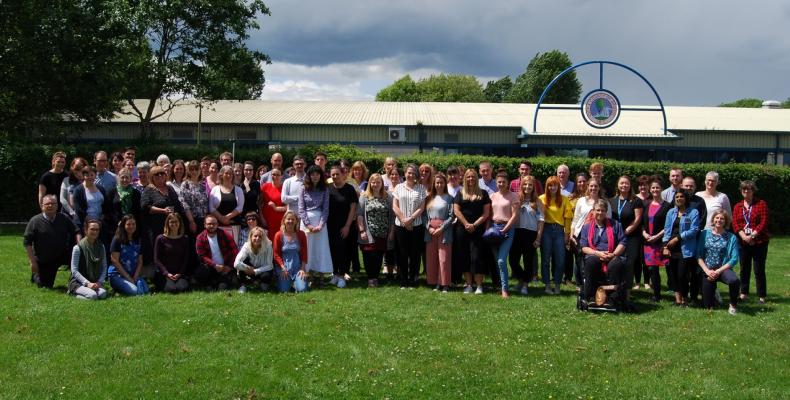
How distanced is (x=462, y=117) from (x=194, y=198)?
23435mm

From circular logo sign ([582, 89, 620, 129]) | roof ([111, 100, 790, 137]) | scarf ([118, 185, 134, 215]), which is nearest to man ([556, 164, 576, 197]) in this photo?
scarf ([118, 185, 134, 215])

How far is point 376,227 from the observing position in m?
9.55

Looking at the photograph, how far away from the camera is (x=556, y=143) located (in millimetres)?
28766

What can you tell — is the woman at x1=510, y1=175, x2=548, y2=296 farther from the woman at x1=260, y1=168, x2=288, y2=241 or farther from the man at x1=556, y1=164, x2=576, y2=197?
the woman at x1=260, y1=168, x2=288, y2=241

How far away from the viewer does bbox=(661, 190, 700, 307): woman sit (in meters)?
8.37

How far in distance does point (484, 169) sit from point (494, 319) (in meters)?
2.76

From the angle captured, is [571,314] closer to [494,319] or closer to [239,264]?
[494,319]

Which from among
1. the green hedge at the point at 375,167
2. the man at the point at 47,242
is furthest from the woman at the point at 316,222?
the green hedge at the point at 375,167

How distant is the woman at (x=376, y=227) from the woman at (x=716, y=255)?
4.25 m

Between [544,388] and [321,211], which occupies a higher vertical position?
[321,211]

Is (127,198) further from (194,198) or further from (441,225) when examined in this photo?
(441,225)

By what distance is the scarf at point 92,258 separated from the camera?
27.5 feet

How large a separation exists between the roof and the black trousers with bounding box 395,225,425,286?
20.1m

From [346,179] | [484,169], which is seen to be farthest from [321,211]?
[484,169]
